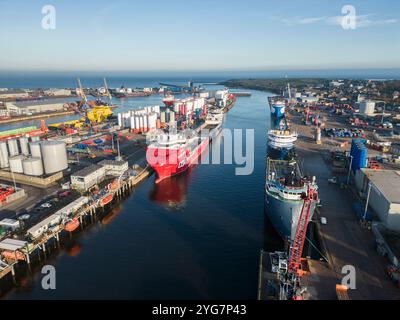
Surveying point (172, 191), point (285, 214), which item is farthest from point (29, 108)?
point (285, 214)

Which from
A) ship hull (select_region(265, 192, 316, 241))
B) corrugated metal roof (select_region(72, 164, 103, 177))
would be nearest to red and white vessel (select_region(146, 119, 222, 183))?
corrugated metal roof (select_region(72, 164, 103, 177))

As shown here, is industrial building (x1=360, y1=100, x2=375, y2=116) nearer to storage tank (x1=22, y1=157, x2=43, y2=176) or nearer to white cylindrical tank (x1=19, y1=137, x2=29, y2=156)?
storage tank (x1=22, y1=157, x2=43, y2=176)

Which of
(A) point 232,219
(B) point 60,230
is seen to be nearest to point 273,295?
(A) point 232,219

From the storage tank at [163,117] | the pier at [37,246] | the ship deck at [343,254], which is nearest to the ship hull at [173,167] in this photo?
the pier at [37,246]

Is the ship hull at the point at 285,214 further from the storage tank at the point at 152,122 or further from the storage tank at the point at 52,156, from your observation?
the storage tank at the point at 152,122

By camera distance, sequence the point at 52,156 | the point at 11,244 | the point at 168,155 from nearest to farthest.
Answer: the point at 11,244 → the point at 52,156 → the point at 168,155

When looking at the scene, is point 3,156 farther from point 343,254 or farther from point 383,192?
point 383,192
